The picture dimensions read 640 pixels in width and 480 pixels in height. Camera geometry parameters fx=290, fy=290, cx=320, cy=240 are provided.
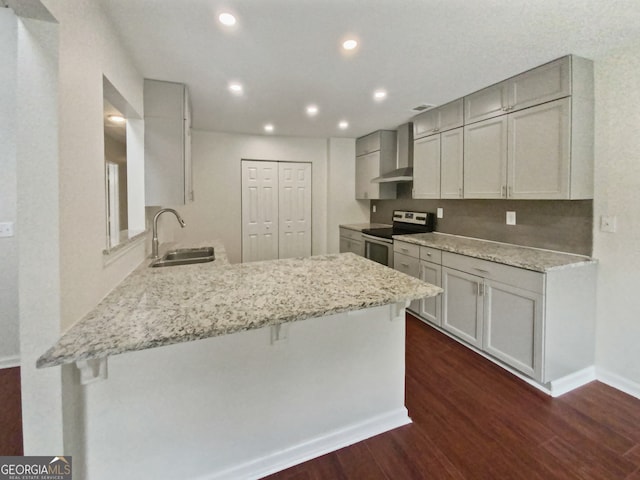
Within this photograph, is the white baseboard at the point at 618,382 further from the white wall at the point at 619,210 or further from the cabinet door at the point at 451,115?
the cabinet door at the point at 451,115

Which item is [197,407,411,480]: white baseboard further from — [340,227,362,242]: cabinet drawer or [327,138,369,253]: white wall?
[327,138,369,253]: white wall

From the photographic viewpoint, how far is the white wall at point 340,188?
495cm

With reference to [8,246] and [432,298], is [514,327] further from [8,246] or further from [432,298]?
[8,246]

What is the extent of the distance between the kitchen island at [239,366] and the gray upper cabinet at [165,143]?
858 millimetres

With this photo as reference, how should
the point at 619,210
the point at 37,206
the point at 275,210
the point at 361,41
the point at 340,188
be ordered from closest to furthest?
the point at 37,206, the point at 361,41, the point at 619,210, the point at 275,210, the point at 340,188

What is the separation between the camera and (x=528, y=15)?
161 centimetres

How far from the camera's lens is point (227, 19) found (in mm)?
1641

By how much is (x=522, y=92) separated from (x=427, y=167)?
46.2 inches

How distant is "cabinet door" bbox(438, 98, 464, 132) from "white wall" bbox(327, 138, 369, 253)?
2003mm

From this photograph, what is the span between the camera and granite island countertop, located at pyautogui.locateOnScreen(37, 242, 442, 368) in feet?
3.29

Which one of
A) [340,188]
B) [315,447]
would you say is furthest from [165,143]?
[340,188]

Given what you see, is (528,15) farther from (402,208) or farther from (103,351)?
(402,208)

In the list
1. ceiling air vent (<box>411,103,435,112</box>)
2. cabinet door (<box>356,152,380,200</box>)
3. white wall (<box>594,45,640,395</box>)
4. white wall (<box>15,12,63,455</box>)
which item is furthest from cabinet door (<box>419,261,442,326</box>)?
white wall (<box>15,12,63,455</box>)

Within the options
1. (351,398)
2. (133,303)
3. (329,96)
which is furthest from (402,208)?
(133,303)
